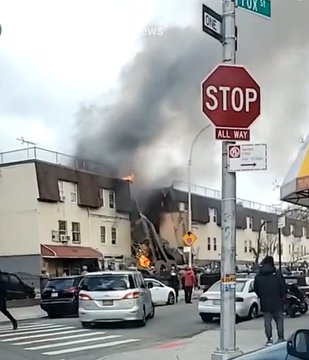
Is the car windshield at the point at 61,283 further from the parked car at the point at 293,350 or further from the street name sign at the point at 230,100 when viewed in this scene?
the parked car at the point at 293,350

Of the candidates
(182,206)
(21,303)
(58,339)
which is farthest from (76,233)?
(58,339)

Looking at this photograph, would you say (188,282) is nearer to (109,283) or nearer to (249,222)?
(109,283)

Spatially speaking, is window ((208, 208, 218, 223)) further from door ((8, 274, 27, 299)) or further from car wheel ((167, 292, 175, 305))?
car wheel ((167, 292, 175, 305))

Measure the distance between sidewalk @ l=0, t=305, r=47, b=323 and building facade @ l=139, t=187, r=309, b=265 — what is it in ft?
94.6

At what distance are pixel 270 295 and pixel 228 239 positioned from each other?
13.8 feet

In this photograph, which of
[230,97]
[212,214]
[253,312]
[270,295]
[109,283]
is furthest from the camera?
[212,214]

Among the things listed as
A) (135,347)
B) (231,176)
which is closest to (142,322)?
(135,347)

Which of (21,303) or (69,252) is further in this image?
(69,252)

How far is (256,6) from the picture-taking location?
8695 mm

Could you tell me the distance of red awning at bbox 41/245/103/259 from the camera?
4238 cm

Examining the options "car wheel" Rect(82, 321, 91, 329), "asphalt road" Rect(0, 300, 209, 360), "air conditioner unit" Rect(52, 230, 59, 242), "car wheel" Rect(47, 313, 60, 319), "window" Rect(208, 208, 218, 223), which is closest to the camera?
"asphalt road" Rect(0, 300, 209, 360)

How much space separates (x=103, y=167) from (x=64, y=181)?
16.3ft

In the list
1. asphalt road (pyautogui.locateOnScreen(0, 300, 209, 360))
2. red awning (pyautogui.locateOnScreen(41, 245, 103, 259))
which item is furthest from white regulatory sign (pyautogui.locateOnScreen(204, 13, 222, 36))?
red awning (pyautogui.locateOnScreen(41, 245, 103, 259))

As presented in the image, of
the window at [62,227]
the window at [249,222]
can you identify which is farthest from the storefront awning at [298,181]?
the window at [249,222]
